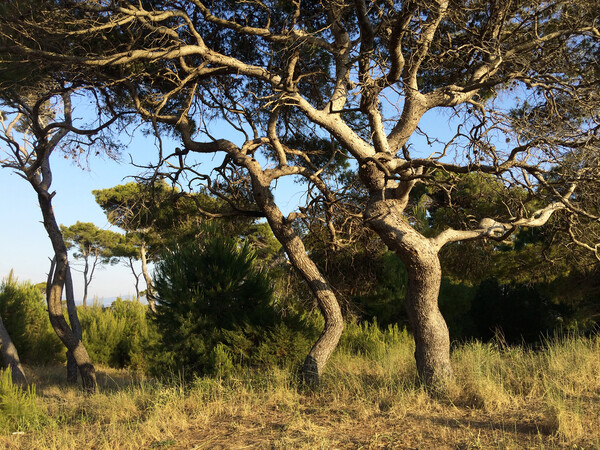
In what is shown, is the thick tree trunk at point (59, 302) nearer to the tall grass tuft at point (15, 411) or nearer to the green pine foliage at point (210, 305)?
the green pine foliage at point (210, 305)

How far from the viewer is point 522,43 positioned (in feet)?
24.2

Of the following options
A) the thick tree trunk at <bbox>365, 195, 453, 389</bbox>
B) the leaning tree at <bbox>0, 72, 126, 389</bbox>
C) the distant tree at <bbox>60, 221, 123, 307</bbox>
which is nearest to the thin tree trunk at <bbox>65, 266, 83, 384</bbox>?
the leaning tree at <bbox>0, 72, 126, 389</bbox>

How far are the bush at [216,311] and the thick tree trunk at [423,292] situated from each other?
7.79 feet

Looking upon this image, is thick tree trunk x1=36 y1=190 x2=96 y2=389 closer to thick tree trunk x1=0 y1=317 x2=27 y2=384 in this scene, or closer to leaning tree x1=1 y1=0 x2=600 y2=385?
thick tree trunk x1=0 y1=317 x2=27 y2=384

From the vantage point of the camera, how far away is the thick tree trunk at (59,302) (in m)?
9.91

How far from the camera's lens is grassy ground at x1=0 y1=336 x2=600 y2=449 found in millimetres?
4289

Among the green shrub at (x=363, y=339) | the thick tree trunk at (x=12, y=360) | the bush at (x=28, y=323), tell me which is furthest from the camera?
the bush at (x=28, y=323)

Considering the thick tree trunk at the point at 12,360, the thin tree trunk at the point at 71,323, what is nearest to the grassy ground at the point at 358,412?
the thick tree trunk at the point at 12,360

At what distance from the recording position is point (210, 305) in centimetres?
842

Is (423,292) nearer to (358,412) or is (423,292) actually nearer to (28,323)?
(358,412)

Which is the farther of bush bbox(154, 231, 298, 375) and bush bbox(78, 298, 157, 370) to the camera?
bush bbox(78, 298, 157, 370)

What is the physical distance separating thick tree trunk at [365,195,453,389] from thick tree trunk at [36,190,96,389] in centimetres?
685

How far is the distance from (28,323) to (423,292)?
525 inches

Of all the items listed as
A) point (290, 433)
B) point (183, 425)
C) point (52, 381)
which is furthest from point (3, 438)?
point (52, 381)
